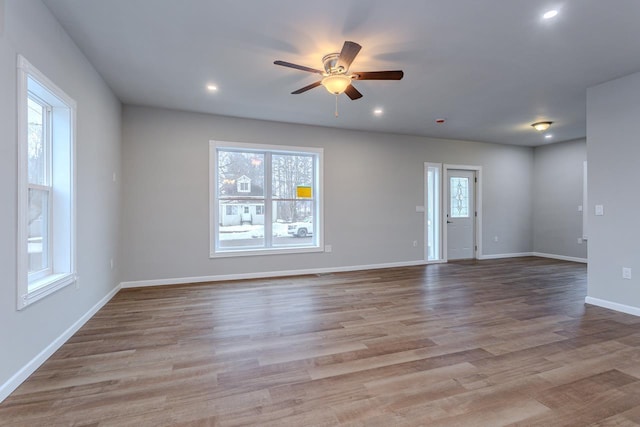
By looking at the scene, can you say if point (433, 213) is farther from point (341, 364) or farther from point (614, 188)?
point (341, 364)

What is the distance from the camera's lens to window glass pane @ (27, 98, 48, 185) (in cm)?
246

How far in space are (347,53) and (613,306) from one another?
13.5ft

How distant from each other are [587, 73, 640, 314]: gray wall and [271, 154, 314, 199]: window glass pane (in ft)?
13.2

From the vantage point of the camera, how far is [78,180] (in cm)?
295

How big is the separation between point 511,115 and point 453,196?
2294 mm

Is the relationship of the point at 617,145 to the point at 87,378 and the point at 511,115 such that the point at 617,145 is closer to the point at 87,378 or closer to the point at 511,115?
the point at 511,115

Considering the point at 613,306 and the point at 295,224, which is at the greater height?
the point at 295,224

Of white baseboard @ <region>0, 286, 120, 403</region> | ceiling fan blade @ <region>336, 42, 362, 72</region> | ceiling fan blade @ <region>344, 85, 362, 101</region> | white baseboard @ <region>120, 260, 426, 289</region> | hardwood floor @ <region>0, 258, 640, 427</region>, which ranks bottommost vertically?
hardwood floor @ <region>0, 258, 640, 427</region>

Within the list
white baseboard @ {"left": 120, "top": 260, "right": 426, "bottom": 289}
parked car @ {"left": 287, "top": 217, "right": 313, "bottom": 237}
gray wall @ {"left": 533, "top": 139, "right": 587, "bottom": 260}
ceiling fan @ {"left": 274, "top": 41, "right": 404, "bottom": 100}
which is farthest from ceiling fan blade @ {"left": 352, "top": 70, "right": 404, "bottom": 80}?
gray wall @ {"left": 533, "top": 139, "right": 587, "bottom": 260}

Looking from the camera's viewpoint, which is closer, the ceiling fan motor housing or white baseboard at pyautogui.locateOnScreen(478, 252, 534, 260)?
the ceiling fan motor housing

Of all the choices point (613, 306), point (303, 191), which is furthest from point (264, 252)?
point (613, 306)

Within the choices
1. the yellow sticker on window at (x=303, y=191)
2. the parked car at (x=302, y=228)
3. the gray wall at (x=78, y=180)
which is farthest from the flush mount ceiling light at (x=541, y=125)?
the gray wall at (x=78, y=180)

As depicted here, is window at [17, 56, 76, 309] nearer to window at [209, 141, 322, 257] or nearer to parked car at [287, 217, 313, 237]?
window at [209, 141, 322, 257]

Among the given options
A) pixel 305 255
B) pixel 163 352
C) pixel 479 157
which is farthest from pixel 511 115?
pixel 163 352
